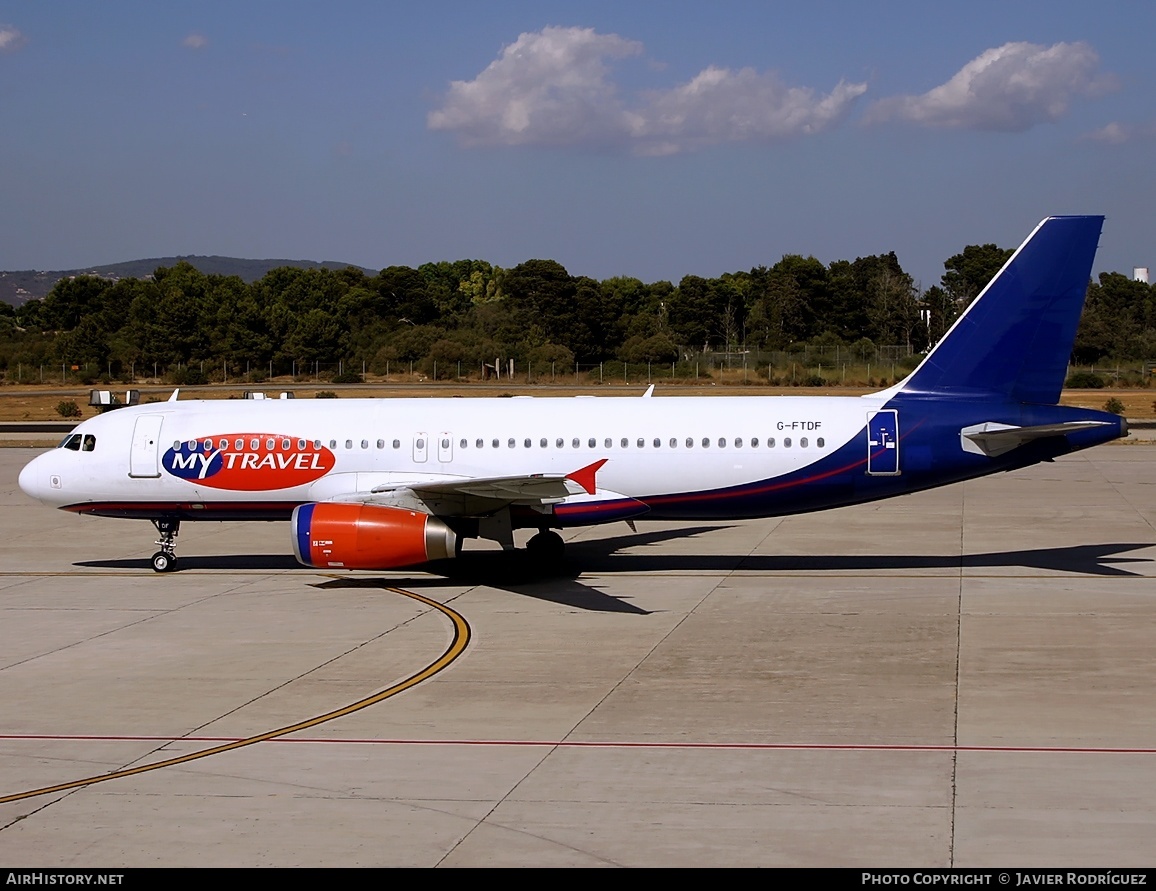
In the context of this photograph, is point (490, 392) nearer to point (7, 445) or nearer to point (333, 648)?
point (7, 445)

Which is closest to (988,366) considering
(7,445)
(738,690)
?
(738,690)

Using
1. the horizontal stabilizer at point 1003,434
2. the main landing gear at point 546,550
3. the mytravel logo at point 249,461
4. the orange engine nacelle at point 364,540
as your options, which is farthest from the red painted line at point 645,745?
the main landing gear at point 546,550

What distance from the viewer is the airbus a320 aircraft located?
2428cm

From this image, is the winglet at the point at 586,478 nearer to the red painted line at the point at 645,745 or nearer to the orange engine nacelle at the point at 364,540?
the orange engine nacelle at the point at 364,540

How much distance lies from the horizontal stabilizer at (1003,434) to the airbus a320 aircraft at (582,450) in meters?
0.04

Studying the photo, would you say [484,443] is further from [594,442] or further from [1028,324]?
[1028,324]

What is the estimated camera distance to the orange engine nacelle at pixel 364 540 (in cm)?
2306

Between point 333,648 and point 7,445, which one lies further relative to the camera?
point 7,445

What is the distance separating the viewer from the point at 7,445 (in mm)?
56750

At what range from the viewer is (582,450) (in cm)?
2589

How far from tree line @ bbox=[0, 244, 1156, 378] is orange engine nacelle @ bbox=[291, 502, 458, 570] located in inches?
3270

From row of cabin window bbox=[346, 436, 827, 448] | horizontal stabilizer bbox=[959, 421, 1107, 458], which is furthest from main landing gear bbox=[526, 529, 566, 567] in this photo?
horizontal stabilizer bbox=[959, 421, 1107, 458]

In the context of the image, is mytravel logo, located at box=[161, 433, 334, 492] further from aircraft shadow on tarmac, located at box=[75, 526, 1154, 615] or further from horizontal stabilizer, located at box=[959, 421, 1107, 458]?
horizontal stabilizer, located at box=[959, 421, 1107, 458]
